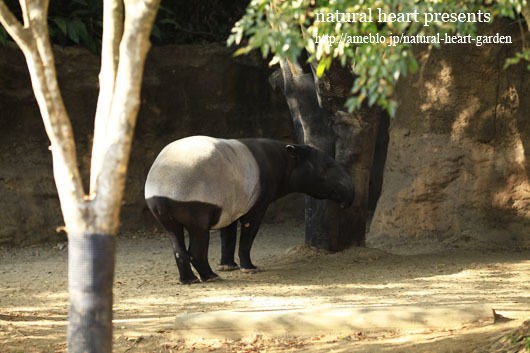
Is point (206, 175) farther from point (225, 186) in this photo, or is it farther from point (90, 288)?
point (90, 288)

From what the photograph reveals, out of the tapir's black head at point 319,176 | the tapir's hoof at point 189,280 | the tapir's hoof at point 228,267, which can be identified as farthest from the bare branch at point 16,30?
the tapir's black head at point 319,176

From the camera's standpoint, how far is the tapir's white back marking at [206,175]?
8.73 meters

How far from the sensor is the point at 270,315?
6305 millimetres

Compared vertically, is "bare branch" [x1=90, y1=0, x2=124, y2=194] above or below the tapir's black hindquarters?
above

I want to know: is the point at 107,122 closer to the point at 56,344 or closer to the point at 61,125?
the point at 61,125

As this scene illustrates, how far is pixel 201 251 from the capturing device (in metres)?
9.09

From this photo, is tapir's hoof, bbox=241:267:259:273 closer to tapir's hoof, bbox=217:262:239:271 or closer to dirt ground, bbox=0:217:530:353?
dirt ground, bbox=0:217:530:353

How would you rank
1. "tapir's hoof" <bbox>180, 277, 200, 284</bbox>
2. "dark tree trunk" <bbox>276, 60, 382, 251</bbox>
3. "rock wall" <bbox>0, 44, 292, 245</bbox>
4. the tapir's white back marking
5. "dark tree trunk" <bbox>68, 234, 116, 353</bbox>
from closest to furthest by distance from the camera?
"dark tree trunk" <bbox>68, 234, 116, 353</bbox>
the tapir's white back marking
"tapir's hoof" <bbox>180, 277, 200, 284</bbox>
"dark tree trunk" <bbox>276, 60, 382, 251</bbox>
"rock wall" <bbox>0, 44, 292, 245</bbox>

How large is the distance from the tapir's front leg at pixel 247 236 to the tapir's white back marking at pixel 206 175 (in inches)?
9.3

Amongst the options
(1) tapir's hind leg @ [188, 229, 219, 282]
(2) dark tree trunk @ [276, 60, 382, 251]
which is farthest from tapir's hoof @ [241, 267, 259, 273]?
(2) dark tree trunk @ [276, 60, 382, 251]

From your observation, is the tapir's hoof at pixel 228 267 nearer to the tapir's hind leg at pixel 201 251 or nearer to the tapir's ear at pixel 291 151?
the tapir's hind leg at pixel 201 251

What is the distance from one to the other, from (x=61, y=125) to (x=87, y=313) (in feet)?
3.29

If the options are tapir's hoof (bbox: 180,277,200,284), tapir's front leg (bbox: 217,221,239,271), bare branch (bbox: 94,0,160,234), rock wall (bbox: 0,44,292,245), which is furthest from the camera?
rock wall (bbox: 0,44,292,245)

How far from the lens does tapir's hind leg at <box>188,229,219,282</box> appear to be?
8.97 m
